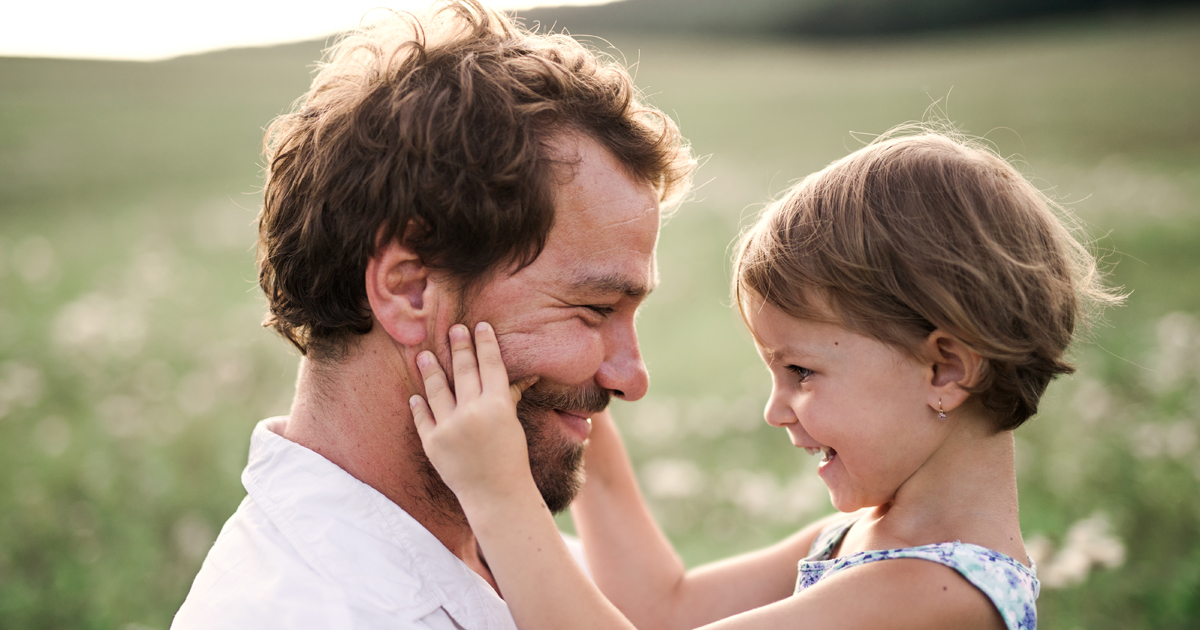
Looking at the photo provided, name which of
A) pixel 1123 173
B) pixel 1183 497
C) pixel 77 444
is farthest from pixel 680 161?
pixel 1123 173

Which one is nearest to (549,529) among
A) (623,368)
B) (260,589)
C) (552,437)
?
(552,437)

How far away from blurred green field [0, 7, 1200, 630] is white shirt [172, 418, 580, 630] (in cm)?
142

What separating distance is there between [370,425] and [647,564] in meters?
1.26

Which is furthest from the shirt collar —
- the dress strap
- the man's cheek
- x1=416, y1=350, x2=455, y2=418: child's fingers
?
the dress strap

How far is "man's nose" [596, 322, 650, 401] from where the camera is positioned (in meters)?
2.63

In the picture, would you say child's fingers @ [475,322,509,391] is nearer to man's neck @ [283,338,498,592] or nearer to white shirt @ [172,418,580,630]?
man's neck @ [283,338,498,592]

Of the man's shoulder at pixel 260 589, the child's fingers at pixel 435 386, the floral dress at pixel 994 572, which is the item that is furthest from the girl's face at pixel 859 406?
the man's shoulder at pixel 260 589

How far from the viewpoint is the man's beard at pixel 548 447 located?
2.55 metres

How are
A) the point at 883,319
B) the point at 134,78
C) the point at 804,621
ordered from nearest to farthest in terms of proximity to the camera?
the point at 804,621 → the point at 883,319 → the point at 134,78

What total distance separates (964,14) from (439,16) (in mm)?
24124

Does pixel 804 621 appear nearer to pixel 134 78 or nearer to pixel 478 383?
pixel 478 383

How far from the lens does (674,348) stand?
30.9ft

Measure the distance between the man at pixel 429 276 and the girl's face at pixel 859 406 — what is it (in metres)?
0.56

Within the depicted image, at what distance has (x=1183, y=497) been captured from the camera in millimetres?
4715
